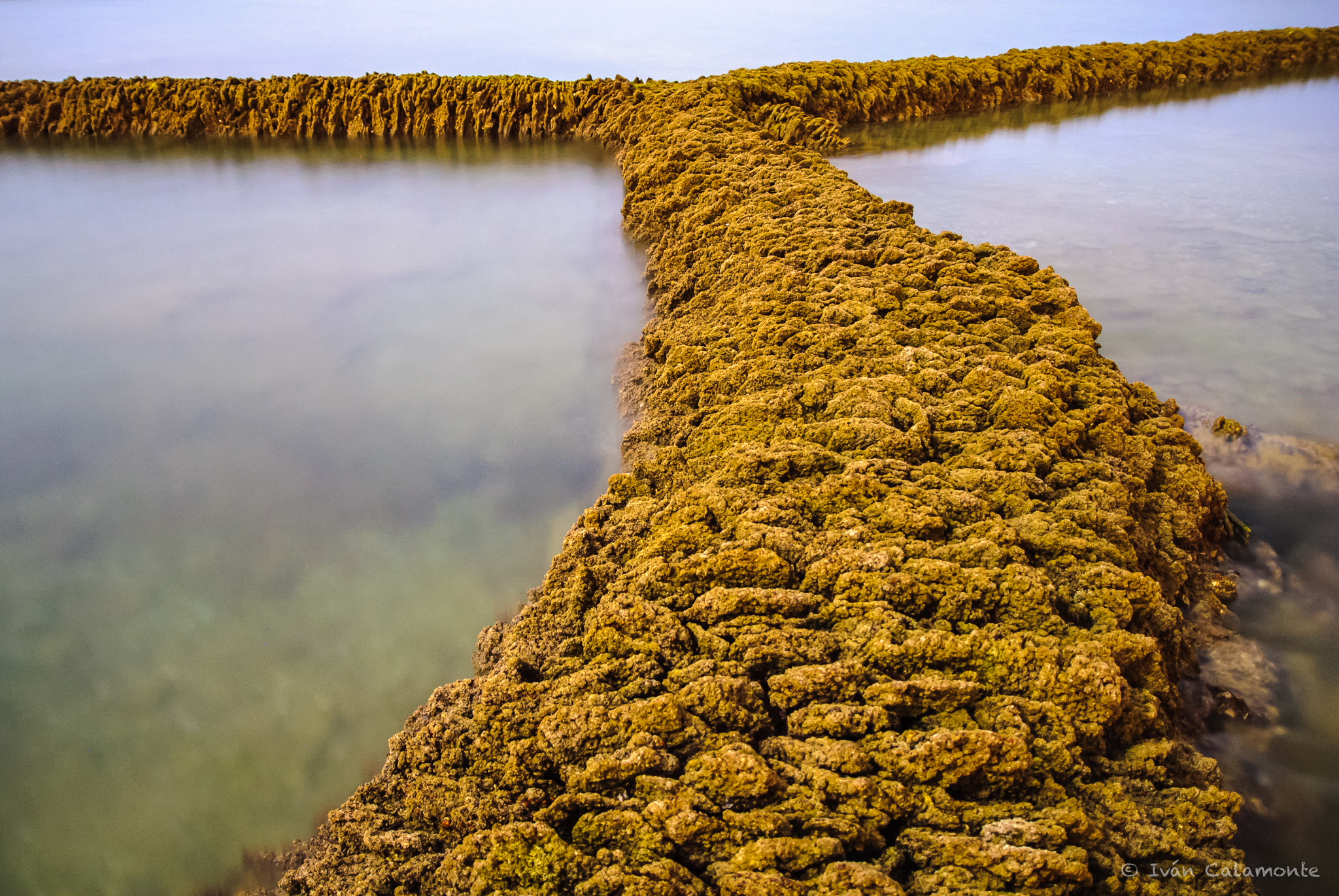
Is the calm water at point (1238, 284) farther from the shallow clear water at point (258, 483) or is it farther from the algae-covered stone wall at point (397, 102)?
the shallow clear water at point (258, 483)

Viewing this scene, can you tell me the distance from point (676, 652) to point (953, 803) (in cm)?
74

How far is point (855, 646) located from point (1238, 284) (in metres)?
5.13

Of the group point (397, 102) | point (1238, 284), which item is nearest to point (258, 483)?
point (1238, 284)

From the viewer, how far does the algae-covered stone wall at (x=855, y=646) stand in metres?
1.61

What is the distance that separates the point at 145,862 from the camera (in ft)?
7.37

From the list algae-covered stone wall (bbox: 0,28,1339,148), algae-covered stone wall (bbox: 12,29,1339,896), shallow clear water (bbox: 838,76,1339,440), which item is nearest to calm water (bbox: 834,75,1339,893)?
shallow clear water (bbox: 838,76,1339,440)

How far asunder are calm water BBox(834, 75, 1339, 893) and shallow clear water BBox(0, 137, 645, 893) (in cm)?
259

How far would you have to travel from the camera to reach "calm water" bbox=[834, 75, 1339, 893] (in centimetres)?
227

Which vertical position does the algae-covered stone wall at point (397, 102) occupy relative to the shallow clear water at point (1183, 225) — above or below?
above

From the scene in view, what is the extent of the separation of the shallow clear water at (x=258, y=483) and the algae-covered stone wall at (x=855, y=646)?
0.46 metres

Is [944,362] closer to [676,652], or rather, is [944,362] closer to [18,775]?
[676,652]

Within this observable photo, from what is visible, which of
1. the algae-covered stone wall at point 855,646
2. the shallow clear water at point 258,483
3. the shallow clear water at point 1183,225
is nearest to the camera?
the algae-covered stone wall at point 855,646

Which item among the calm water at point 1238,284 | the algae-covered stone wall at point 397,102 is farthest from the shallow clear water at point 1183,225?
the algae-covered stone wall at point 397,102

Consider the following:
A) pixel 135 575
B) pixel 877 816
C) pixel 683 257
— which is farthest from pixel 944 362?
pixel 135 575
